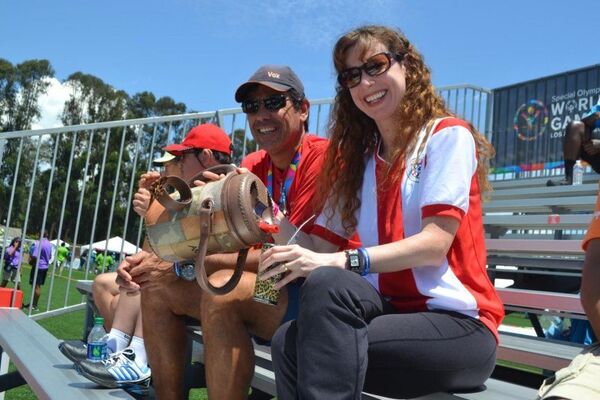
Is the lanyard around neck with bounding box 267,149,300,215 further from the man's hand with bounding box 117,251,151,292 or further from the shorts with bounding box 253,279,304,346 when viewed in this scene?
the man's hand with bounding box 117,251,151,292

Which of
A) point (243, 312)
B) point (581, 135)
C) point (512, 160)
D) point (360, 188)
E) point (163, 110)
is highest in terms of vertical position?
point (163, 110)

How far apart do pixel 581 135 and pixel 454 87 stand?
2.81 m

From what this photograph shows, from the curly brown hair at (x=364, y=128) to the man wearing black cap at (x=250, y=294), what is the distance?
0.23 meters

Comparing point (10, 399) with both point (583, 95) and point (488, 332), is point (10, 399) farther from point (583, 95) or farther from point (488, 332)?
point (583, 95)

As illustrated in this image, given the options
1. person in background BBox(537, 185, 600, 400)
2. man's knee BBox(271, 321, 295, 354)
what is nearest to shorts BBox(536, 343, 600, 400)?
person in background BBox(537, 185, 600, 400)

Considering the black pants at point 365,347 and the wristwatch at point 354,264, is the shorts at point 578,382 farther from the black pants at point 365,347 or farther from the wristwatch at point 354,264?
the wristwatch at point 354,264

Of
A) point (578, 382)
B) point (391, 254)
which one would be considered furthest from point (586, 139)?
point (578, 382)

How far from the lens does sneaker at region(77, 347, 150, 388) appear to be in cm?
221

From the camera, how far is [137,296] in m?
2.82

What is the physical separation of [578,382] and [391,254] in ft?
1.70

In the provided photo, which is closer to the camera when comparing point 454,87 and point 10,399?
point 10,399

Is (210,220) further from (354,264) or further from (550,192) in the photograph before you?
(550,192)

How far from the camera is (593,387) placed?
1078mm

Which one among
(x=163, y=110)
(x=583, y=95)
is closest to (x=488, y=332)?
(x=583, y=95)
